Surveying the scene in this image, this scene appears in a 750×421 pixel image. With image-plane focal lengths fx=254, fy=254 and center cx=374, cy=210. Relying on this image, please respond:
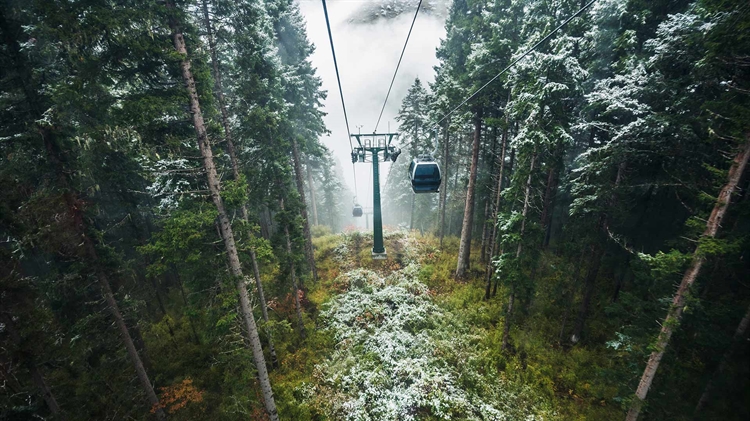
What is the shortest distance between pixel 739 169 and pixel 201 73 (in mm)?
→ 12292

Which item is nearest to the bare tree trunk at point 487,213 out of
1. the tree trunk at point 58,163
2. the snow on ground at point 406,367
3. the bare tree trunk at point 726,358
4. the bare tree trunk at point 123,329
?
the snow on ground at point 406,367

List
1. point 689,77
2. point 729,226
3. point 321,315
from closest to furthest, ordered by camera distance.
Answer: point 689,77
point 729,226
point 321,315

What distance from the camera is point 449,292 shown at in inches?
592

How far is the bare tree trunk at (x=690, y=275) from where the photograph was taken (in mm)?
5312

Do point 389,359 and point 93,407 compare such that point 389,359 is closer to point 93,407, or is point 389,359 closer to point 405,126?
point 93,407

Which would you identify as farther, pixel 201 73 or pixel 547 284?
pixel 547 284

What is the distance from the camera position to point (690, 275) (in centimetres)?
593

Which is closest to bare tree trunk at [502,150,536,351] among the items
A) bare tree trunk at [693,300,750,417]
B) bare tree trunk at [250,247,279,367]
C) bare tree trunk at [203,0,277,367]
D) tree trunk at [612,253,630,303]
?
bare tree trunk at [693,300,750,417]

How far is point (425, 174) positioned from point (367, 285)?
794cm

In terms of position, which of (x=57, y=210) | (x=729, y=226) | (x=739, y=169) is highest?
(x=739, y=169)

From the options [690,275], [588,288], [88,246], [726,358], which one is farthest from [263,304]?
[726,358]

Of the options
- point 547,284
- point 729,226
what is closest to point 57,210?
point 729,226

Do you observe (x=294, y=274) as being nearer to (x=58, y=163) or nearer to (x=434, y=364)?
(x=434, y=364)

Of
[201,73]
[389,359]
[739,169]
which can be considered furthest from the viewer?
[389,359]
